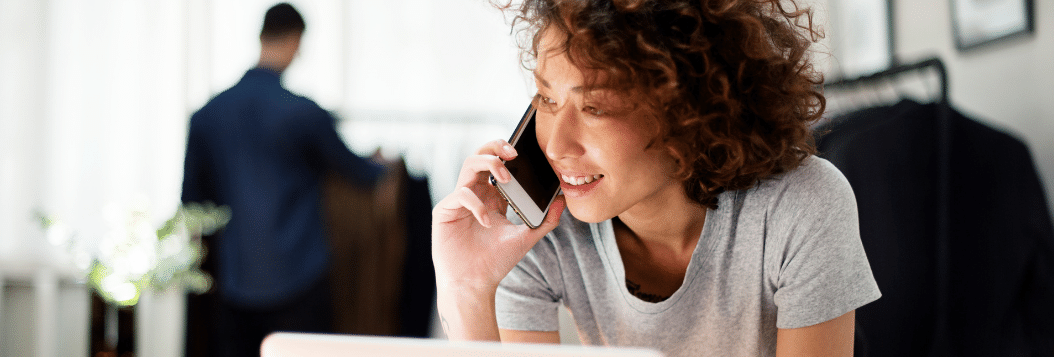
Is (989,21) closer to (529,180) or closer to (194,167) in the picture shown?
(529,180)

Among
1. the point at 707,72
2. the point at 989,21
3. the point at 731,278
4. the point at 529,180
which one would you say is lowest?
the point at 731,278

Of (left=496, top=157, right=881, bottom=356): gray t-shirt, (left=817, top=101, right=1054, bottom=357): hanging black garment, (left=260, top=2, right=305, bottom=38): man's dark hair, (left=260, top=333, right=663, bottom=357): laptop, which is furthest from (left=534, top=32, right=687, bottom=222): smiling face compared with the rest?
(left=260, top=2, right=305, bottom=38): man's dark hair

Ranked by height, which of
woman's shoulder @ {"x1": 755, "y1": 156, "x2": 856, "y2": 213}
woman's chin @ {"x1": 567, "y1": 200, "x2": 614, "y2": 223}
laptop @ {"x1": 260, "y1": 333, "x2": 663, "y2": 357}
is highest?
laptop @ {"x1": 260, "y1": 333, "x2": 663, "y2": 357}

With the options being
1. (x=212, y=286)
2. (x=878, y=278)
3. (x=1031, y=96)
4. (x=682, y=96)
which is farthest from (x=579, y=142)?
(x=212, y=286)

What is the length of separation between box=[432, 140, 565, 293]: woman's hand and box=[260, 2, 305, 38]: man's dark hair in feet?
4.12

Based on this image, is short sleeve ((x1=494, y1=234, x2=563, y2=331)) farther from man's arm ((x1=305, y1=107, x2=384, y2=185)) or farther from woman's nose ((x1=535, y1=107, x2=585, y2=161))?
man's arm ((x1=305, y1=107, x2=384, y2=185))

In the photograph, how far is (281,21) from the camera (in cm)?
176

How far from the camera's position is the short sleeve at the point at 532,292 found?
804 millimetres

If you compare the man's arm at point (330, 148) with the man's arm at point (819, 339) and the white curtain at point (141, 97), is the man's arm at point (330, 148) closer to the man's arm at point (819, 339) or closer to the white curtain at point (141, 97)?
the white curtain at point (141, 97)

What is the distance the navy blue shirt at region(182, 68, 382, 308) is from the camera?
66.1 inches

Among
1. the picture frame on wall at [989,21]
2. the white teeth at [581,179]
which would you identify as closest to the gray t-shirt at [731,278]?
the white teeth at [581,179]

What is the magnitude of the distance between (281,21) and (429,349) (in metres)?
1.74

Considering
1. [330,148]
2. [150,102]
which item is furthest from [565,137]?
[150,102]

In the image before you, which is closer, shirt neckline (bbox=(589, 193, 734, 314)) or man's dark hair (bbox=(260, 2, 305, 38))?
shirt neckline (bbox=(589, 193, 734, 314))
